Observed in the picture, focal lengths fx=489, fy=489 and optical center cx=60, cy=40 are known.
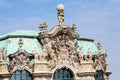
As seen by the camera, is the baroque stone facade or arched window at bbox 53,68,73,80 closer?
the baroque stone facade

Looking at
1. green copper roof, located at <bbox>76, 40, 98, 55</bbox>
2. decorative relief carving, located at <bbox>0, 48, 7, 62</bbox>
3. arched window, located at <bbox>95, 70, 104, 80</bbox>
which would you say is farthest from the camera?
green copper roof, located at <bbox>76, 40, 98, 55</bbox>

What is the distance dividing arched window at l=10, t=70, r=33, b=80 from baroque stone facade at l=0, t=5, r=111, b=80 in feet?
0.98

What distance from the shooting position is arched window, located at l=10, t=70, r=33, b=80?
164 feet

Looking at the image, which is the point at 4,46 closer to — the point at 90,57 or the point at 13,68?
the point at 13,68

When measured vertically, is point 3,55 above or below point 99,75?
above

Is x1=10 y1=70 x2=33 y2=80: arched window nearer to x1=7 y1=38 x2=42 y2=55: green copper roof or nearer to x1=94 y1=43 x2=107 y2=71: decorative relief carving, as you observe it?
x1=7 y1=38 x2=42 y2=55: green copper roof

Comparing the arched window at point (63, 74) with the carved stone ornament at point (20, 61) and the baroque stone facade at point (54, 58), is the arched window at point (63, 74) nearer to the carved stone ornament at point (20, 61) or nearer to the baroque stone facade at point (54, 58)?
the baroque stone facade at point (54, 58)

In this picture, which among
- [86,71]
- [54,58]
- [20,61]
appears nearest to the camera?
[20,61]

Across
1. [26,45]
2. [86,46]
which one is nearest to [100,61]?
[86,46]

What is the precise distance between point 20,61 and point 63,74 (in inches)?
199

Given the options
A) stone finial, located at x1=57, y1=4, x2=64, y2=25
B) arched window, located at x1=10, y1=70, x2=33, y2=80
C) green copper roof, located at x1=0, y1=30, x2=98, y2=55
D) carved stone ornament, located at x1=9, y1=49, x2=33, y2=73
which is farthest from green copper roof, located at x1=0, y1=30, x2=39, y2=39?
arched window, located at x1=10, y1=70, x2=33, y2=80

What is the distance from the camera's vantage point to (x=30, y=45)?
52094 millimetres

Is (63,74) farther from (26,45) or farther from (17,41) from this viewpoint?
(17,41)

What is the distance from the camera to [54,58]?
5175 cm
